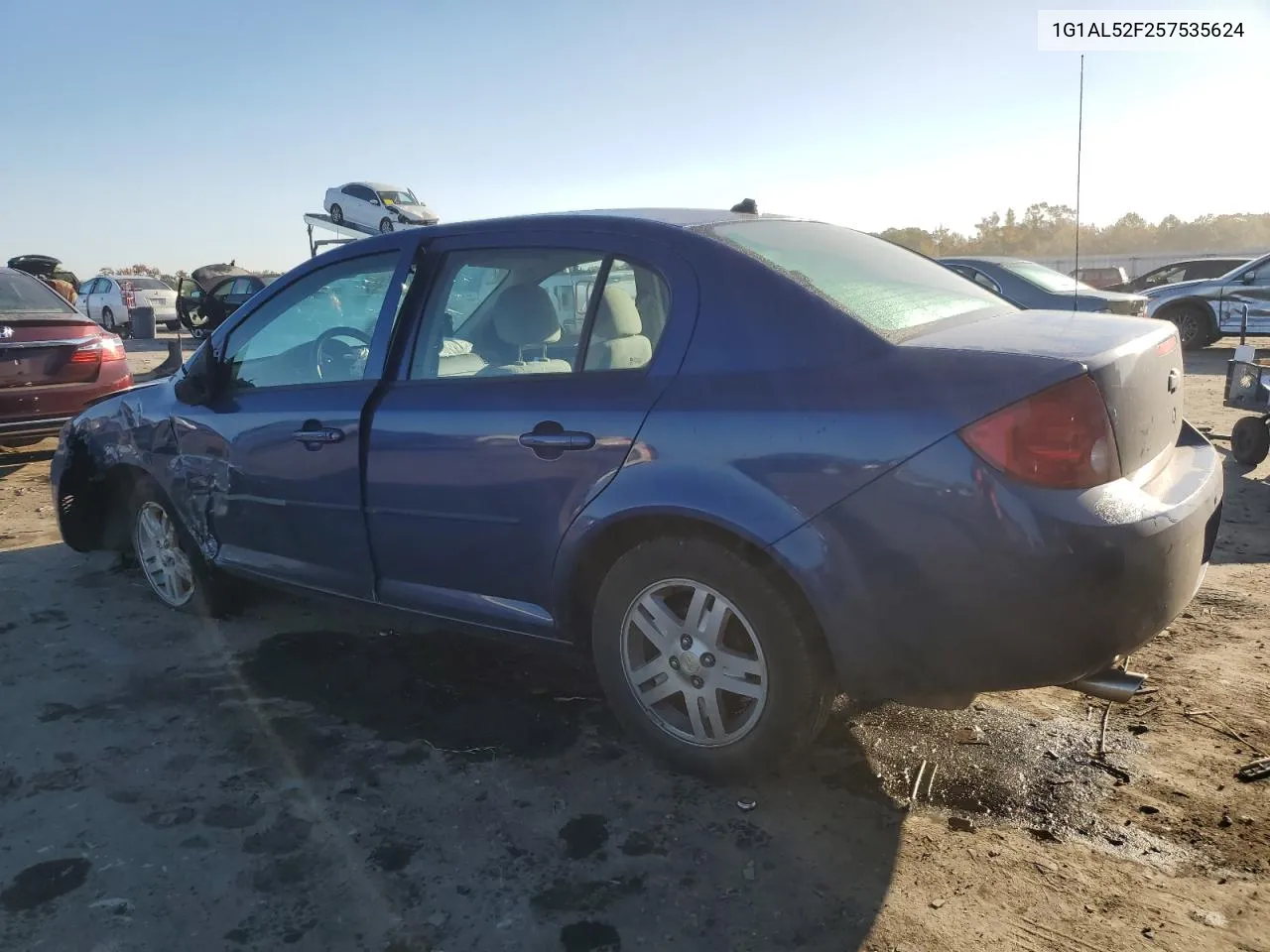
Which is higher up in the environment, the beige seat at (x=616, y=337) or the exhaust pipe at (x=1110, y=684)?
the beige seat at (x=616, y=337)

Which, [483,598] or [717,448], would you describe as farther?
[483,598]

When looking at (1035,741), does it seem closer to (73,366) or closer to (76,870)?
(76,870)

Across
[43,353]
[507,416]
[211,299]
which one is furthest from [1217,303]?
[211,299]

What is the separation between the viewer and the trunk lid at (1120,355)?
91.0 inches

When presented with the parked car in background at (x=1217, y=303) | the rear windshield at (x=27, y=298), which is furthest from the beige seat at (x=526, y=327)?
the parked car in background at (x=1217, y=303)

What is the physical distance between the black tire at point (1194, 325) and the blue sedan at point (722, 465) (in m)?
13.2

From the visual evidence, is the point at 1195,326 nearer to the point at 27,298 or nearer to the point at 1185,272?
the point at 1185,272

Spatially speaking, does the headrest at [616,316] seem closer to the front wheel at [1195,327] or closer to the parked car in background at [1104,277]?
the front wheel at [1195,327]

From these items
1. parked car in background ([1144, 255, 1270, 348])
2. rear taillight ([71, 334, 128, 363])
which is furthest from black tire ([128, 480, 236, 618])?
parked car in background ([1144, 255, 1270, 348])

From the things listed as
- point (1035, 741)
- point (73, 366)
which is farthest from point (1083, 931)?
point (73, 366)

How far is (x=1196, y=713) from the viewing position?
314cm

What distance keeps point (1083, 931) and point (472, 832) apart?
1.56 m

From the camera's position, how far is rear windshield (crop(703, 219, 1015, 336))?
2652 mm

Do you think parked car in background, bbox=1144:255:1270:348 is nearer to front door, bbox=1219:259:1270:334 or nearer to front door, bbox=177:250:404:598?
front door, bbox=1219:259:1270:334
